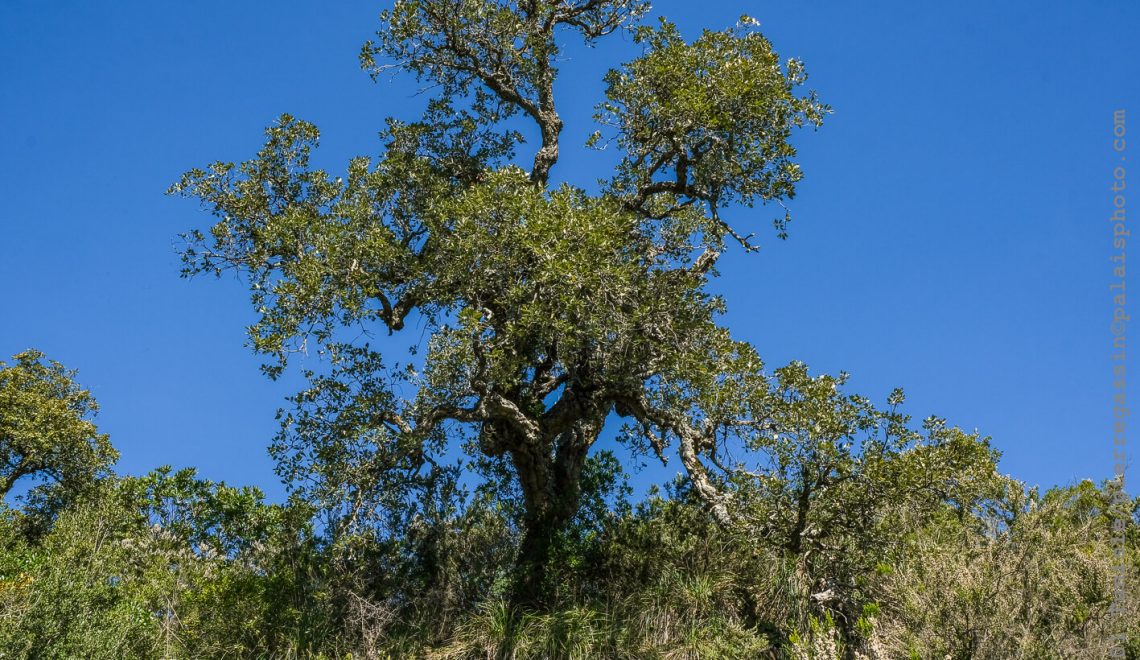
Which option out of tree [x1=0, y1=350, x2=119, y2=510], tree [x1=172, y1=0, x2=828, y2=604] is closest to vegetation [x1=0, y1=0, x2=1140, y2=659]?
tree [x1=172, y1=0, x2=828, y2=604]

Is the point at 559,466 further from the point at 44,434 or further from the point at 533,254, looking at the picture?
the point at 44,434

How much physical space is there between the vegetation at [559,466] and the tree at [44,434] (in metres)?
8.54

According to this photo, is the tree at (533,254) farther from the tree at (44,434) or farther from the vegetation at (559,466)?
the tree at (44,434)

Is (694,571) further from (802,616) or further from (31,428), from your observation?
(31,428)

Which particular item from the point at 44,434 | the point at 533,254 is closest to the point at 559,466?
the point at 533,254

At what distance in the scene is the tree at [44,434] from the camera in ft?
80.0

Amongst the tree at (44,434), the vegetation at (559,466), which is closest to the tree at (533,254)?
the vegetation at (559,466)

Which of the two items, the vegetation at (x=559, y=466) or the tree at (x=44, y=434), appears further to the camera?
the tree at (x=44, y=434)

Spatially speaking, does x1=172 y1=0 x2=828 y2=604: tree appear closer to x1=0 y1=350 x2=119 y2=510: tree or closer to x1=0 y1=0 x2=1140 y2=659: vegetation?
x1=0 y1=0 x2=1140 y2=659: vegetation

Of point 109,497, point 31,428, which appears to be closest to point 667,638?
point 109,497

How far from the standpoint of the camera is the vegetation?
1146cm

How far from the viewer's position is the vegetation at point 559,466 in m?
11.5

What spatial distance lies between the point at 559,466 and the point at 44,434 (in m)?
16.4

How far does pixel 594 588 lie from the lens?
15094 millimetres
